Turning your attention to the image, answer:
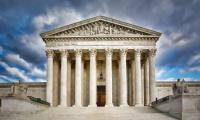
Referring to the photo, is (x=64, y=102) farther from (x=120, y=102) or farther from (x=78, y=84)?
(x=120, y=102)

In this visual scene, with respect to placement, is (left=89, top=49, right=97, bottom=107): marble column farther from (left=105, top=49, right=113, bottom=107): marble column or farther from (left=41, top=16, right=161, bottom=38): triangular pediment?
(left=41, top=16, right=161, bottom=38): triangular pediment

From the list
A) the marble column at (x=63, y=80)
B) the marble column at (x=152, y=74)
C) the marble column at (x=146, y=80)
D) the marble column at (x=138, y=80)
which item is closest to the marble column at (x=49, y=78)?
the marble column at (x=63, y=80)

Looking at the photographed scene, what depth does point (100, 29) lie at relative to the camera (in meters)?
54.8

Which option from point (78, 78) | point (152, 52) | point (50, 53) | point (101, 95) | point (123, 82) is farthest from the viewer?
point (101, 95)

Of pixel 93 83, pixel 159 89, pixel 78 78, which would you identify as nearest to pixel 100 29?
pixel 78 78

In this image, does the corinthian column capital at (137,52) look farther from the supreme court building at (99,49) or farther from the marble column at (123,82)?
the marble column at (123,82)

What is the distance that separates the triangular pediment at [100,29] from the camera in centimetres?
5416

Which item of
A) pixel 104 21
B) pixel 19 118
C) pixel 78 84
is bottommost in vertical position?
pixel 19 118

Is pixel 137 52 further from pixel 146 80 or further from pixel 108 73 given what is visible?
pixel 108 73

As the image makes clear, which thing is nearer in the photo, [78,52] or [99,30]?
[78,52]

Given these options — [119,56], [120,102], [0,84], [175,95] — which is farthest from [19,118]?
[0,84]

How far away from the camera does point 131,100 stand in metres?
58.5

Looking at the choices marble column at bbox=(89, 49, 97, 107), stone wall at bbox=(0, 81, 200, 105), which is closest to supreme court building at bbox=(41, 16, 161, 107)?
marble column at bbox=(89, 49, 97, 107)

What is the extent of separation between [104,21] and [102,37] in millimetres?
2492
